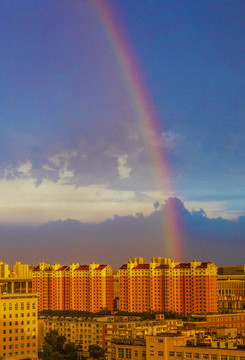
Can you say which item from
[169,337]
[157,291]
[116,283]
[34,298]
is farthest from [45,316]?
[116,283]

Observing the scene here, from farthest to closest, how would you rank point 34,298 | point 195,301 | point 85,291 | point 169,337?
1. point 85,291
2. point 195,301
3. point 34,298
4. point 169,337

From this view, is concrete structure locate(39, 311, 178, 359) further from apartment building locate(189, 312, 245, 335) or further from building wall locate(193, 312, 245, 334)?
building wall locate(193, 312, 245, 334)

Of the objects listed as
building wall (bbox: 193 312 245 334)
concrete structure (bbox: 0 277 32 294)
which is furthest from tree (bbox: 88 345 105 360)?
concrete structure (bbox: 0 277 32 294)

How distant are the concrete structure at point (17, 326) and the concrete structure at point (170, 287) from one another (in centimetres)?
2158

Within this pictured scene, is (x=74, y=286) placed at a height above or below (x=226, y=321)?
above

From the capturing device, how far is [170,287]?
172 ft

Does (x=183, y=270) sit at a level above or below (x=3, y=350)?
above

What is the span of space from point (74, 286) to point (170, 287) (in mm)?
9521

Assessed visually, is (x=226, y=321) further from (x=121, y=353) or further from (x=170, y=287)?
(x=121, y=353)

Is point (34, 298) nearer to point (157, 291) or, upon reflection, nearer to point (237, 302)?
point (157, 291)

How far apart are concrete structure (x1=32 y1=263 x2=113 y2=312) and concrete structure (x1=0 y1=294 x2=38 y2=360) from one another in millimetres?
22719

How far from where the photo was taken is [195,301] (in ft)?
167

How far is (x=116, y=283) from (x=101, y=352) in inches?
1935

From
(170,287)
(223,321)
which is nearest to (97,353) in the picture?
(223,321)
